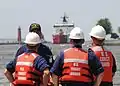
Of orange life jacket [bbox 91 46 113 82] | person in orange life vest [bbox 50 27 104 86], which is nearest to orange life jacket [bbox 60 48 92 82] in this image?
person in orange life vest [bbox 50 27 104 86]

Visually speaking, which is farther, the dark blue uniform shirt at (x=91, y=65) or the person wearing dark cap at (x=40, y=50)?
the person wearing dark cap at (x=40, y=50)

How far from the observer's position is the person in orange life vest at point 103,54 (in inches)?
372

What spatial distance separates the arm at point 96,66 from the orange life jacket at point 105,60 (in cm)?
80

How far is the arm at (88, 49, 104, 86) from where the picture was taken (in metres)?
8.72

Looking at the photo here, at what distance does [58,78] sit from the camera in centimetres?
891

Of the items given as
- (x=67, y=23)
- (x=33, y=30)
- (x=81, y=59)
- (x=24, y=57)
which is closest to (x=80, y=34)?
(x=81, y=59)

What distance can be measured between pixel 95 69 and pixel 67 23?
5141 inches

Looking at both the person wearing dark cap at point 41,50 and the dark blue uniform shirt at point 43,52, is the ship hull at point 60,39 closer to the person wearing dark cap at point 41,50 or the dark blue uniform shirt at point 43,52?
the person wearing dark cap at point 41,50

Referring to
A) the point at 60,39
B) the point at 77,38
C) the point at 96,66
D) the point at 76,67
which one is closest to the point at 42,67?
the point at 76,67

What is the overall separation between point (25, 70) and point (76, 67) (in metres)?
0.78

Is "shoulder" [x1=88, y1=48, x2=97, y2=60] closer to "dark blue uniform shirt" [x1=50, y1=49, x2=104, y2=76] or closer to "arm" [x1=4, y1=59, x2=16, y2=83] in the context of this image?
"dark blue uniform shirt" [x1=50, y1=49, x2=104, y2=76]

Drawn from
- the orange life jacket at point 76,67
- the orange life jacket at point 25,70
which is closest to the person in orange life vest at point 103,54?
the orange life jacket at point 76,67

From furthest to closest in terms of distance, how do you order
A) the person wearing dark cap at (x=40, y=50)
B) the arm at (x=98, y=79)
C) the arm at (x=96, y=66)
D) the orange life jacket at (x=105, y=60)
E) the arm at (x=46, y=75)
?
the person wearing dark cap at (x=40, y=50)
the orange life jacket at (x=105, y=60)
the arm at (x=98, y=79)
the arm at (x=96, y=66)
the arm at (x=46, y=75)

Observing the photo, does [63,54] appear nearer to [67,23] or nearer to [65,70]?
[65,70]
